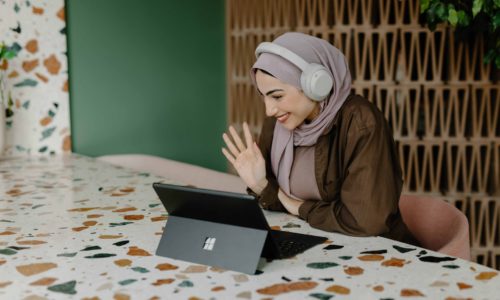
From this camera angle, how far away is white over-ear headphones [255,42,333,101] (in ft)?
5.40

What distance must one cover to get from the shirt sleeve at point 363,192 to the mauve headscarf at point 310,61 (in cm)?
11

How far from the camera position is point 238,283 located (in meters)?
1.18

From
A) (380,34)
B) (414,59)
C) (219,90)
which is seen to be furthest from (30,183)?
(414,59)

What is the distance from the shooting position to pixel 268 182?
1860 millimetres

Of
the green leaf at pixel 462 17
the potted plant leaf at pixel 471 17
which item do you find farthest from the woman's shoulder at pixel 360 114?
the green leaf at pixel 462 17

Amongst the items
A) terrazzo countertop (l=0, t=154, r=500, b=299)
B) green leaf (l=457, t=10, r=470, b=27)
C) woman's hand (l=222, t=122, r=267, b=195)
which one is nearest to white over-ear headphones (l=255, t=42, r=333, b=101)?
woman's hand (l=222, t=122, r=267, b=195)

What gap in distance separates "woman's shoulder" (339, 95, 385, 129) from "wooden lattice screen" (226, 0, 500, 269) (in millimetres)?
1837

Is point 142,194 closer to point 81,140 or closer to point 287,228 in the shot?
point 287,228

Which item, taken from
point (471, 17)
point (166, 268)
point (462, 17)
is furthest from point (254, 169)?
point (471, 17)

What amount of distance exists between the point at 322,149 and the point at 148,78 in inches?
82.4

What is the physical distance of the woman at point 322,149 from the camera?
5.25 ft

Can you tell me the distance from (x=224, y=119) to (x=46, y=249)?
273 centimetres

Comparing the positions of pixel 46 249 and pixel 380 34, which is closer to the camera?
pixel 46 249

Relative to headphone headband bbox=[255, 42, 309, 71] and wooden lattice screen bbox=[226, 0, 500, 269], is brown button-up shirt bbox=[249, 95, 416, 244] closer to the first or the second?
headphone headband bbox=[255, 42, 309, 71]
